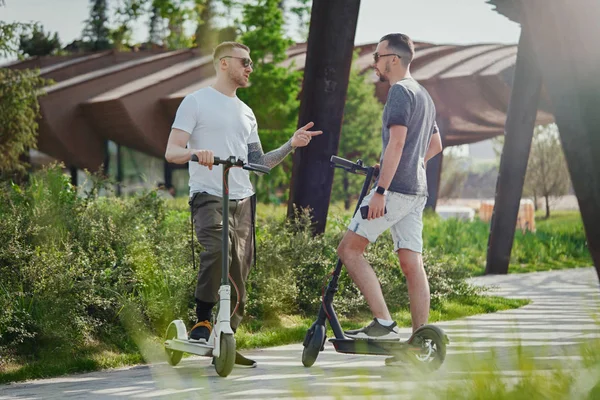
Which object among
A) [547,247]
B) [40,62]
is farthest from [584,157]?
[40,62]

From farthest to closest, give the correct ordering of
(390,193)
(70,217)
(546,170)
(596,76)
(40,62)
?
(546,170), (40,62), (70,217), (390,193), (596,76)

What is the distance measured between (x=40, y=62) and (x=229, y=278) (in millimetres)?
32517

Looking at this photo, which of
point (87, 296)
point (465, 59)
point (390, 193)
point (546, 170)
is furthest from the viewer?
point (546, 170)

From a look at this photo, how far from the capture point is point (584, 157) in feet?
15.9

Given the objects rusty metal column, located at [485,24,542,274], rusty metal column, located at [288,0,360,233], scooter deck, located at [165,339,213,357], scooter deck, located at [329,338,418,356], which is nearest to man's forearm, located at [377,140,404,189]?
scooter deck, located at [329,338,418,356]

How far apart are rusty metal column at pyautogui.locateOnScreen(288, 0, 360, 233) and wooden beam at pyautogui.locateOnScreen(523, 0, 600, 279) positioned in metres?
4.62

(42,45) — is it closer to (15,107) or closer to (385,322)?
(15,107)

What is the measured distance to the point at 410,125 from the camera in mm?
5793

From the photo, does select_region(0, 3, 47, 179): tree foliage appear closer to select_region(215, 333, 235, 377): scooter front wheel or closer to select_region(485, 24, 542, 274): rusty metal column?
select_region(485, 24, 542, 274): rusty metal column

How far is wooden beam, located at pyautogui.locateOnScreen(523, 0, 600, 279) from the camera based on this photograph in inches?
190

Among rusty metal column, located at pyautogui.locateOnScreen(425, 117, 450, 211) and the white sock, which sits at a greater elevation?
rusty metal column, located at pyautogui.locateOnScreen(425, 117, 450, 211)

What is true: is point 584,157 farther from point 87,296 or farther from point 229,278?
point 87,296

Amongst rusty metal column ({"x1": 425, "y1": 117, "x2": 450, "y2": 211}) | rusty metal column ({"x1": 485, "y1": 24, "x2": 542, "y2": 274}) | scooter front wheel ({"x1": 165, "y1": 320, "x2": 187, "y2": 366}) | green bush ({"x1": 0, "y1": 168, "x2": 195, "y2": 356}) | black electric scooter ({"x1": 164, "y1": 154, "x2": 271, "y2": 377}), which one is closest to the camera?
black electric scooter ({"x1": 164, "y1": 154, "x2": 271, "y2": 377})

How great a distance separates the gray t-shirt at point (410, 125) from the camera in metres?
5.69
